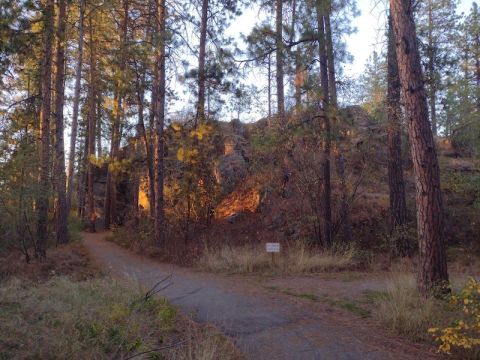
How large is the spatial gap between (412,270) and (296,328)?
6.55 m

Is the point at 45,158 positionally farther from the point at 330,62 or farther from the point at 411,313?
the point at 411,313

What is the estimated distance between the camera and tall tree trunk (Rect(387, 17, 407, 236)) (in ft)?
47.8

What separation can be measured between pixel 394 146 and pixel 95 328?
1206 centimetres

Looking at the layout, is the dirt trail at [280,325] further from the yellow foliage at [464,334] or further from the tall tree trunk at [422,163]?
the tall tree trunk at [422,163]

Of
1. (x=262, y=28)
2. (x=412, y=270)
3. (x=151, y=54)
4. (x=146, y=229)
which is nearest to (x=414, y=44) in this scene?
(x=412, y=270)

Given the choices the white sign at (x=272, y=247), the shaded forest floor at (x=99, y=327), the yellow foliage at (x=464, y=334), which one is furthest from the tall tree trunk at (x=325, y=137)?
the yellow foliage at (x=464, y=334)

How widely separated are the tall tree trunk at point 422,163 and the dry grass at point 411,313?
0.53m

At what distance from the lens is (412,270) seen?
40.5 ft

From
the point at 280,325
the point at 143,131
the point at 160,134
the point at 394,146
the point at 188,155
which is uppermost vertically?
the point at 143,131

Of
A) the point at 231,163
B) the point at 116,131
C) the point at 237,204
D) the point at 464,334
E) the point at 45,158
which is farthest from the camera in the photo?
the point at 116,131

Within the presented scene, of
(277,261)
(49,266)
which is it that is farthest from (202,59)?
(49,266)

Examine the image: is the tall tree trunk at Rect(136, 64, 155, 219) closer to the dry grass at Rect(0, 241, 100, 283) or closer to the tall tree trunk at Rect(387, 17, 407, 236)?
the dry grass at Rect(0, 241, 100, 283)

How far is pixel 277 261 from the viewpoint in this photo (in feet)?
43.6

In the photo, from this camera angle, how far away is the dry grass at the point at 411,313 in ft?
21.6
